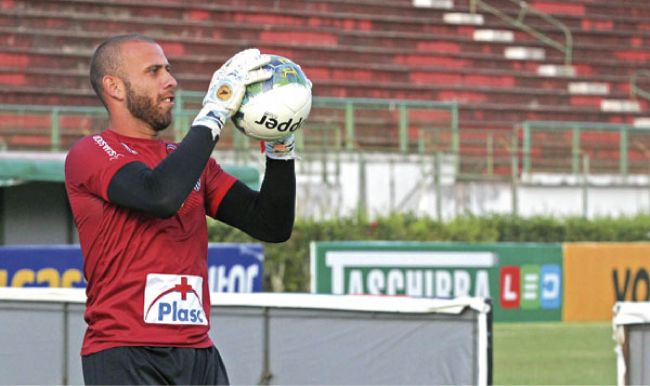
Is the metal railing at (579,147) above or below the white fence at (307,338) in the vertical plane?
above

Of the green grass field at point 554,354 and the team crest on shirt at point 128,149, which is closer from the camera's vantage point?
the team crest on shirt at point 128,149

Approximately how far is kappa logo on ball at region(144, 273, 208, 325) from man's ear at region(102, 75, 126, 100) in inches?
22.0

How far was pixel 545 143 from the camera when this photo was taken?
74.4 ft

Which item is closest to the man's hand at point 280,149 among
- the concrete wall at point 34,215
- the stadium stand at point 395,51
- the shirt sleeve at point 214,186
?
the shirt sleeve at point 214,186

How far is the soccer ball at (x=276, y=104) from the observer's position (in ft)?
13.3

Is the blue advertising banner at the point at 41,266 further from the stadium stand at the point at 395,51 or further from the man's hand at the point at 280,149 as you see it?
the stadium stand at the point at 395,51

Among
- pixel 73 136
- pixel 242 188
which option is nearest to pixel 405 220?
pixel 73 136

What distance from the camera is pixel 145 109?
4.07 meters

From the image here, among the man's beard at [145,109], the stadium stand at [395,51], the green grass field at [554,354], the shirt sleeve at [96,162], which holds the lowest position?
the green grass field at [554,354]

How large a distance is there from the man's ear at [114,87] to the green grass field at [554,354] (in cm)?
729

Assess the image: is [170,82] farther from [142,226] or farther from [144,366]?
[144,366]

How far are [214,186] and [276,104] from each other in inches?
16.5

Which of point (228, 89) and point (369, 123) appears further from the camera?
point (369, 123)

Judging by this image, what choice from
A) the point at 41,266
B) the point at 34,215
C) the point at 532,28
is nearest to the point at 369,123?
the point at 532,28
